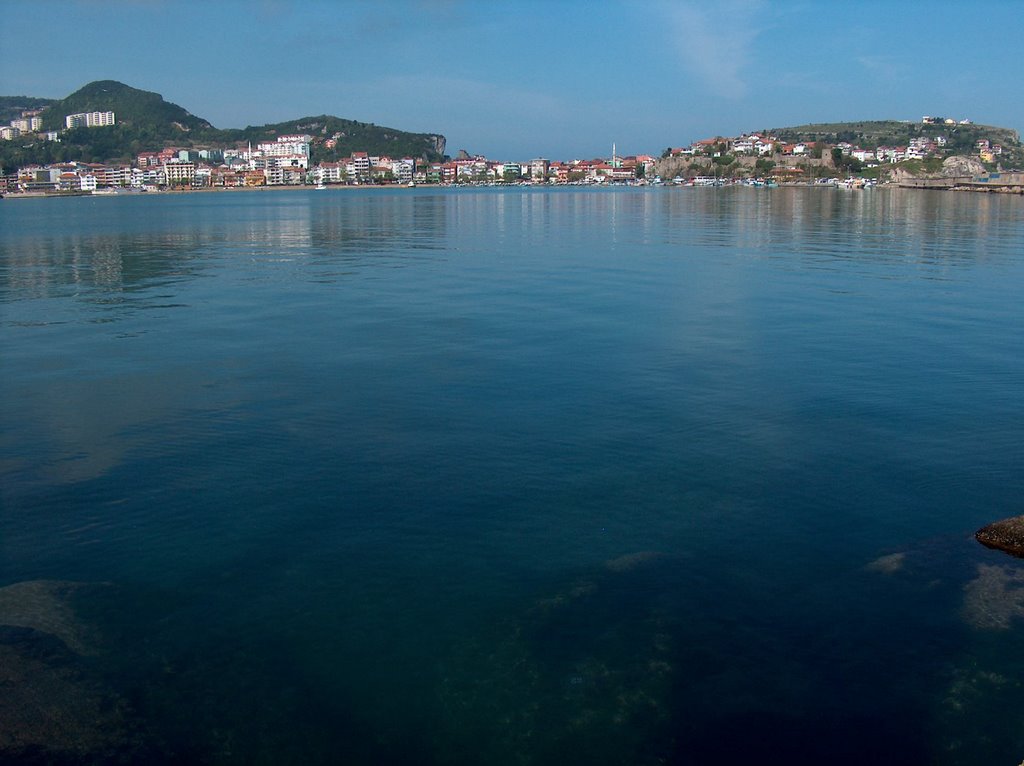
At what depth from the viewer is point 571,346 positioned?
59.2 ft

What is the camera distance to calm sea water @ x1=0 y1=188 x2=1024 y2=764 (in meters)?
6.41

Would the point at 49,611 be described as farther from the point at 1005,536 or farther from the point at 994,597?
the point at 1005,536

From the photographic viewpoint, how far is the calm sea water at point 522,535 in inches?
252

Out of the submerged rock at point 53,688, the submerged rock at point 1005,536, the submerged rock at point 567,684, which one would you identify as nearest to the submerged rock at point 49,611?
the submerged rock at point 53,688

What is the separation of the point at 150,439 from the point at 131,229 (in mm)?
48816

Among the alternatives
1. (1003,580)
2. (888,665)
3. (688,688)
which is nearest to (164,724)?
(688,688)

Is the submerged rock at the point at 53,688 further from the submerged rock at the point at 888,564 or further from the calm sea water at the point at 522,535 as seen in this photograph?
the submerged rock at the point at 888,564

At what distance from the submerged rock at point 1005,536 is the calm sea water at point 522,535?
0.16 metres

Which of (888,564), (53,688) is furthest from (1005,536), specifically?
(53,688)

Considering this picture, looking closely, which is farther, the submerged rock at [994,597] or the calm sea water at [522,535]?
the submerged rock at [994,597]

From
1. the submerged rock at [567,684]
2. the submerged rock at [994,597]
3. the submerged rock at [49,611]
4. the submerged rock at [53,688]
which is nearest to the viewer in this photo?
the submerged rock at [53,688]

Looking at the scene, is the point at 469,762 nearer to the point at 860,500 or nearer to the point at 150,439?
the point at 860,500

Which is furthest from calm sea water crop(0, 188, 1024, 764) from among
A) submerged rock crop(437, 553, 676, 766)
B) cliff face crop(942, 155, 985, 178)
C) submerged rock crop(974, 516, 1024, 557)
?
cliff face crop(942, 155, 985, 178)

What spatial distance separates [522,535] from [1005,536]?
501cm
